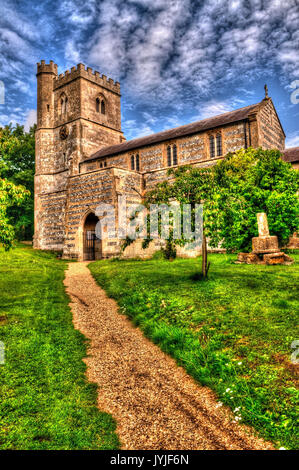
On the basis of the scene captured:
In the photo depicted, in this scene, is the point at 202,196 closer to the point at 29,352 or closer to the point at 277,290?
the point at 277,290

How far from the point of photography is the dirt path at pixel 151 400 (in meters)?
3.78

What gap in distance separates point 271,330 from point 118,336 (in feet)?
11.9

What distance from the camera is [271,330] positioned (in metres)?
6.23

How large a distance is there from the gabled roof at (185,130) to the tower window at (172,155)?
923 mm

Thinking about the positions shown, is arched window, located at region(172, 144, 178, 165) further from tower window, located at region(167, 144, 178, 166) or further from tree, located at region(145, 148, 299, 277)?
tree, located at region(145, 148, 299, 277)

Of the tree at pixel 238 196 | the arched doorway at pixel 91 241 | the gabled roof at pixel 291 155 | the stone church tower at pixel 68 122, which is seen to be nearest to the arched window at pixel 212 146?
the tree at pixel 238 196

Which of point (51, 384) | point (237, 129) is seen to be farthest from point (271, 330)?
point (237, 129)

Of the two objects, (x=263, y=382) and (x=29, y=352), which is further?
(x=29, y=352)

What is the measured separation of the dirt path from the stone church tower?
28.6 metres

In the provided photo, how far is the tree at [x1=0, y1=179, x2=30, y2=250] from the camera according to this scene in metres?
7.01

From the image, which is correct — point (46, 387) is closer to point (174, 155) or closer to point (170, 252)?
point (170, 252)

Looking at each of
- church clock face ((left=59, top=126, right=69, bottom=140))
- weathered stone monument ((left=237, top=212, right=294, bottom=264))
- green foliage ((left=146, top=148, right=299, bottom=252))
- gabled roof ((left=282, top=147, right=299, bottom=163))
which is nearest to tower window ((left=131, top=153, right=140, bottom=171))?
church clock face ((left=59, top=126, right=69, bottom=140))
